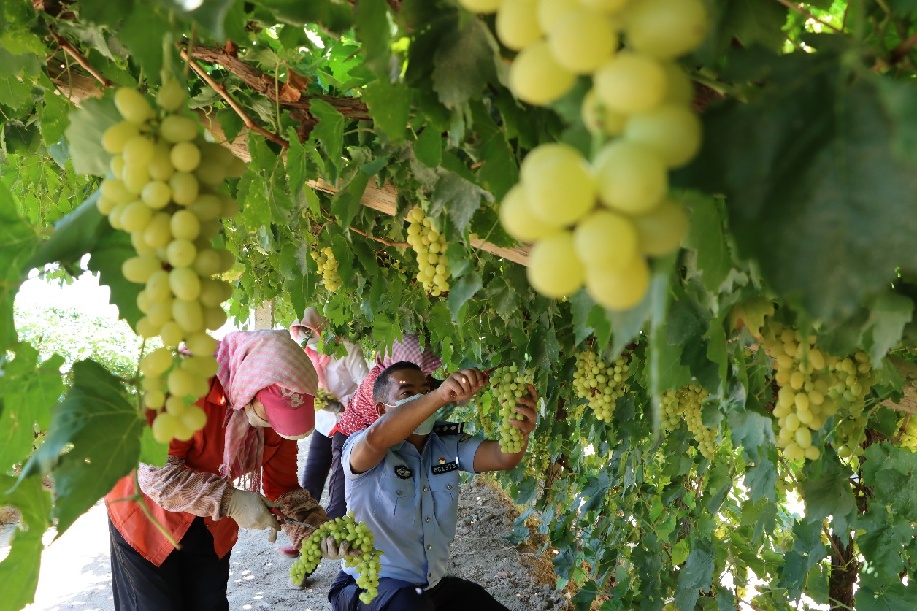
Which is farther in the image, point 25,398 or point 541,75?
point 25,398

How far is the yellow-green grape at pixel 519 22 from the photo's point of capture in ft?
1.24

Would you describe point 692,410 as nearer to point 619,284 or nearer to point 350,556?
point 350,556

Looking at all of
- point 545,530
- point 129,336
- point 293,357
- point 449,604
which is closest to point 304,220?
point 293,357

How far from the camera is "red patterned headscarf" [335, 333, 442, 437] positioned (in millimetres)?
4047

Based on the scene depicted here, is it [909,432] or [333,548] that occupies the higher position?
[909,432]

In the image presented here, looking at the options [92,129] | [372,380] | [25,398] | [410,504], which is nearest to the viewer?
[92,129]

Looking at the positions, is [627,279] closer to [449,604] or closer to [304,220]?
[304,220]

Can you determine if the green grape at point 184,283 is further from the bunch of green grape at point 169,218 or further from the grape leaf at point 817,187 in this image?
the grape leaf at point 817,187

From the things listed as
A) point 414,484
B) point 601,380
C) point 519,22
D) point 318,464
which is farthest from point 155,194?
point 318,464

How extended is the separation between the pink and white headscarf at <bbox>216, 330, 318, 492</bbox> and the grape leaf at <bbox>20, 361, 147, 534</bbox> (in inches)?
72.4

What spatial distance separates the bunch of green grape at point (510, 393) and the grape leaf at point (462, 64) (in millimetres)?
2262

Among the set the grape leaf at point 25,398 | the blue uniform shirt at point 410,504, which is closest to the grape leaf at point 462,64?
the grape leaf at point 25,398

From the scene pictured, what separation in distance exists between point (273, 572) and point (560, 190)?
19.0 feet

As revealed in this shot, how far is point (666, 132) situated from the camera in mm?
335
